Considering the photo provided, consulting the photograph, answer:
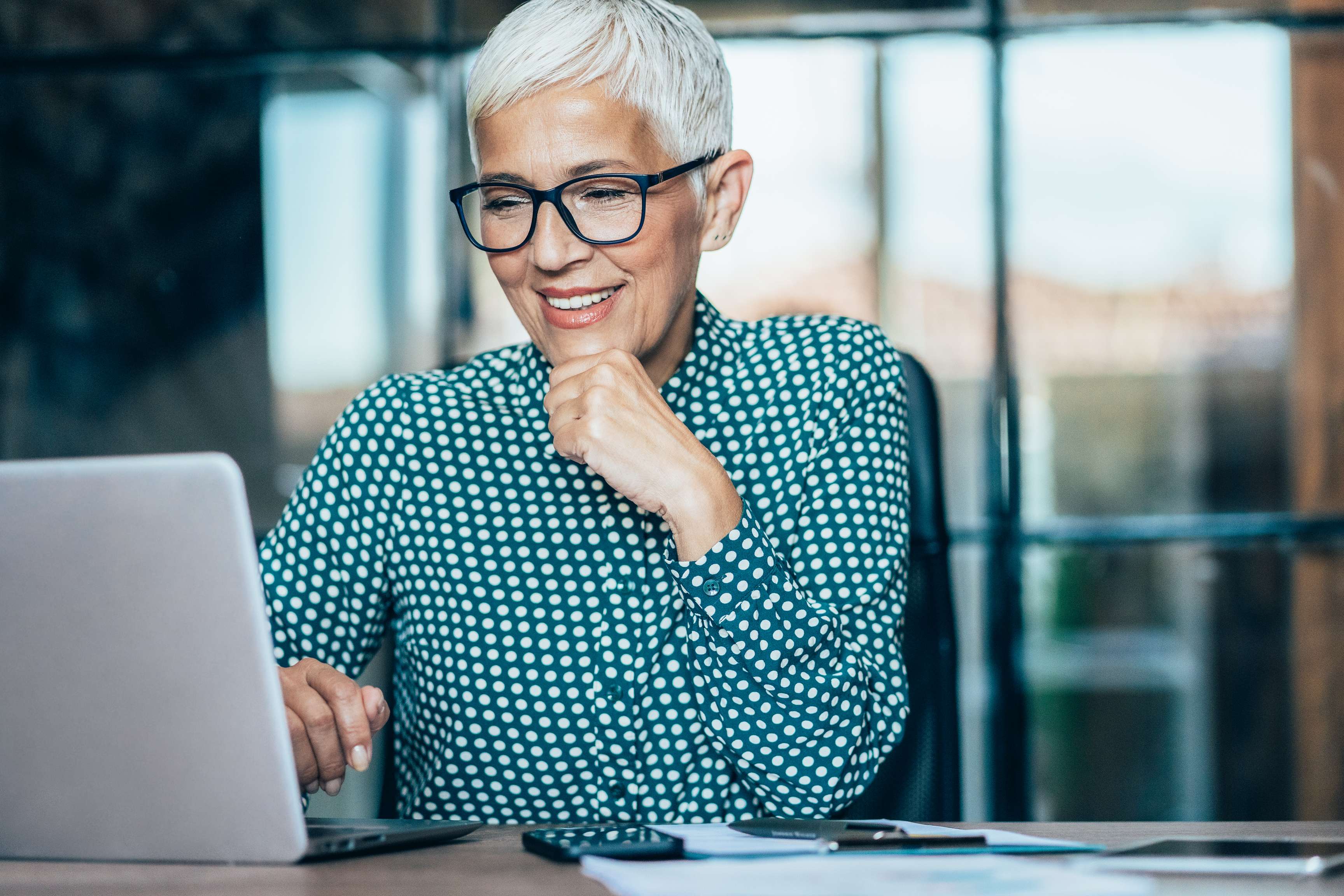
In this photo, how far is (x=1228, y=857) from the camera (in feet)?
2.58

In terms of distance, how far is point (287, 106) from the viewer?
9.67 ft

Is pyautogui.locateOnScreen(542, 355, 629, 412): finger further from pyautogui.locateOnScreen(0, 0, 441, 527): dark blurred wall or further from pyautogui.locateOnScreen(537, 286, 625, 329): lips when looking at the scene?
pyautogui.locateOnScreen(0, 0, 441, 527): dark blurred wall

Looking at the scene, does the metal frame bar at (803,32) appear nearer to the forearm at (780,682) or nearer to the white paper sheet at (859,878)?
the forearm at (780,682)

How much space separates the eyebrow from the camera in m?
1.21

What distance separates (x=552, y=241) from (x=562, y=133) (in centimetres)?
10

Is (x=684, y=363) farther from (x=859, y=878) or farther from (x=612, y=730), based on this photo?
(x=859, y=878)

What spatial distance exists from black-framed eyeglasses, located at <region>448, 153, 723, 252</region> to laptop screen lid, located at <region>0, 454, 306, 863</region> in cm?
56

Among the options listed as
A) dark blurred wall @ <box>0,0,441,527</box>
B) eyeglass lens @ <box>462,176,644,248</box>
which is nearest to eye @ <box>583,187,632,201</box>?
eyeglass lens @ <box>462,176,644,248</box>

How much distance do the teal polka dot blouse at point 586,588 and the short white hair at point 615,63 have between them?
26 cm

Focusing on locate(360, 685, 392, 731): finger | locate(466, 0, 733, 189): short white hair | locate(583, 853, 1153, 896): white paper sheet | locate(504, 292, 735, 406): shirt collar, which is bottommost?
locate(583, 853, 1153, 896): white paper sheet

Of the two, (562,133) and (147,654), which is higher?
(562,133)

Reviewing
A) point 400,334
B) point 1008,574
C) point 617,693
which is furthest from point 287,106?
point 617,693

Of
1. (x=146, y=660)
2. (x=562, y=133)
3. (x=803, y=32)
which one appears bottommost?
(x=146, y=660)

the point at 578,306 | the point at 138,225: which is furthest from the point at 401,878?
the point at 138,225
